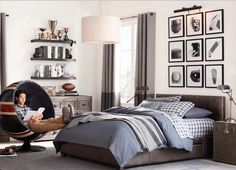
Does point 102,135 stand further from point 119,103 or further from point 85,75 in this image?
point 85,75

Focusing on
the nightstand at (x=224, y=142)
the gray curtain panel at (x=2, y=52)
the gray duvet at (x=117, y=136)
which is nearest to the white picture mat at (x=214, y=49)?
the nightstand at (x=224, y=142)

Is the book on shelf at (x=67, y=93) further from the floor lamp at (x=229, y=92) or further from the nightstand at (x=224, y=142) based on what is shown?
the nightstand at (x=224, y=142)

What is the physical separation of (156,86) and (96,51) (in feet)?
6.83

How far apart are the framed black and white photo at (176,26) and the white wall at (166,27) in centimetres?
10

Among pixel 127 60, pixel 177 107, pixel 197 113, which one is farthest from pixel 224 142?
pixel 127 60

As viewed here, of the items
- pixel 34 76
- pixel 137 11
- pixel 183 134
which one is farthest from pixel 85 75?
pixel 183 134

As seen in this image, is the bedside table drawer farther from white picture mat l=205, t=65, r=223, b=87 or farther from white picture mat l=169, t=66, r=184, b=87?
white picture mat l=205, t=65, r=223, b=87

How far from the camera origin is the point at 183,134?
6.00m

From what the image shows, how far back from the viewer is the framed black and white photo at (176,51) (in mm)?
7504

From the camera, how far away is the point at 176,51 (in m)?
7.60

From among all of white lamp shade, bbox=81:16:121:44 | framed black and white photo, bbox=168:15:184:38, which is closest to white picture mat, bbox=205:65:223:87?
framed black and white photo, bbox=168:15:184:38

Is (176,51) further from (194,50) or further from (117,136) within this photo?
(117,136)

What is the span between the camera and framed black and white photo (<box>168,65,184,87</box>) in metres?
7.50

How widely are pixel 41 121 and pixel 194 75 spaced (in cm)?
258
